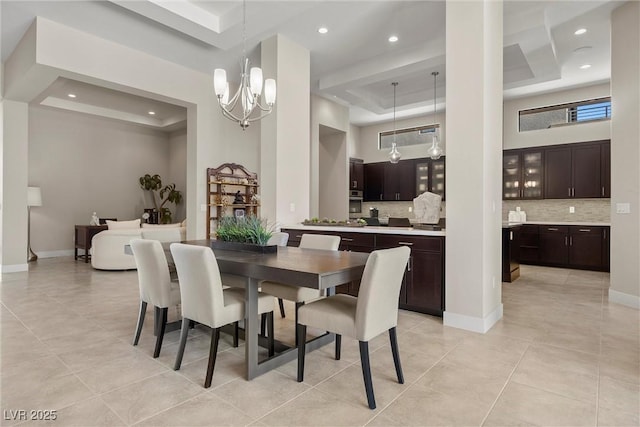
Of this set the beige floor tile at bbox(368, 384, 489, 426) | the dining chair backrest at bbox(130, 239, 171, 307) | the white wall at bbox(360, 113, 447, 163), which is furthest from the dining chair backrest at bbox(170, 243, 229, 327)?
the white wall at bbox(360, 113, 447, 163)

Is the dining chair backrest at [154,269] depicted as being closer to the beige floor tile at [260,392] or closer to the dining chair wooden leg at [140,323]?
the dining chair wooden leg at [140,323]

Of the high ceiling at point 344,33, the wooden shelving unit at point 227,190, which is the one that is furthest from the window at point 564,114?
the wooden shelving unit at point 227,190

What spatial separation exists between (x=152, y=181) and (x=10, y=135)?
346cm

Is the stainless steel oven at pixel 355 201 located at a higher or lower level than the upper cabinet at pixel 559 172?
lower

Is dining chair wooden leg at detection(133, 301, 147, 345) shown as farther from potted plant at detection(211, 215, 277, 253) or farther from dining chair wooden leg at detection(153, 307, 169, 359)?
potted plant at detection(211, 215, 277, 253)

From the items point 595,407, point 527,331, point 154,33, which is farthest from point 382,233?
point 154,33

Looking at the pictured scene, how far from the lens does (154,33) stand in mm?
4707

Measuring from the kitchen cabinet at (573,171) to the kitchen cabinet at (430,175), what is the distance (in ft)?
6.70

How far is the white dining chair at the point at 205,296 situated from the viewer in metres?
2.16

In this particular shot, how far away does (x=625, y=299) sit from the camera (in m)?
4.12

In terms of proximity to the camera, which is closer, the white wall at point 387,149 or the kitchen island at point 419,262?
the kitchen island at point 419,262

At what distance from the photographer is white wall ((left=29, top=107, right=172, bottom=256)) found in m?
7.69

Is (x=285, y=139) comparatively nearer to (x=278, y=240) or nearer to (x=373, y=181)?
(x=278, y=240)

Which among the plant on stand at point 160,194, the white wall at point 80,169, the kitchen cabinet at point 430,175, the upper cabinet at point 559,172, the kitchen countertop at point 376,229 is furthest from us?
the plant on stand at point 160,194
